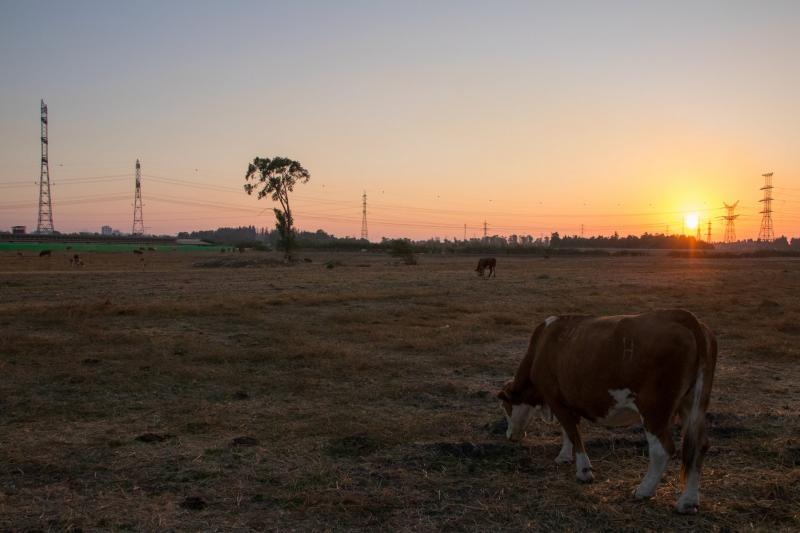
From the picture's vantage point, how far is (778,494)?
5.37 metres

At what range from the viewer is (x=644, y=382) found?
17.0ft

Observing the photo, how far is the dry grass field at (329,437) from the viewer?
16.6 ft

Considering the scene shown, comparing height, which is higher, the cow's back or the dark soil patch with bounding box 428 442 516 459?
the cow's back

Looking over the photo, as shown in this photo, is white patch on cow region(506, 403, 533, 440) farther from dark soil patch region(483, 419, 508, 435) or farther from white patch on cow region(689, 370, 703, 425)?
white patch on cow region(689, 370, 703, 425)

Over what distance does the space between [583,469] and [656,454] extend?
33.3 inches

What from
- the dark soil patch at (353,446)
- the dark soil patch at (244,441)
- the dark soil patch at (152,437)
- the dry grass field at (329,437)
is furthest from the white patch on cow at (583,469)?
the dark soil patch at (152,437)

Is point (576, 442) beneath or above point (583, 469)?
above

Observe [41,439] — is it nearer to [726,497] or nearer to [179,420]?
[179,420]

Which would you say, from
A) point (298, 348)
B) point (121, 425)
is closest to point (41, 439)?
point (121, 425)

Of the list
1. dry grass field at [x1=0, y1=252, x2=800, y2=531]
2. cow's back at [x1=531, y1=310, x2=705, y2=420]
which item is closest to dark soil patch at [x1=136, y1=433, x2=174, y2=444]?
dry grass field at [x1=0, y1=252, x2=800, y2=531]

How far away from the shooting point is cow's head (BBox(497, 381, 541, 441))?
6719 millimetres

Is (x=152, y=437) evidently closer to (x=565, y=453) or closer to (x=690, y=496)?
(x=565, y=453)

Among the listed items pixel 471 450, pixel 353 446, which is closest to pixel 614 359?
pixel 471 450

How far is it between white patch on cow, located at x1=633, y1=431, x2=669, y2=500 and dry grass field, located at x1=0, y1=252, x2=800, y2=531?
0.14m
